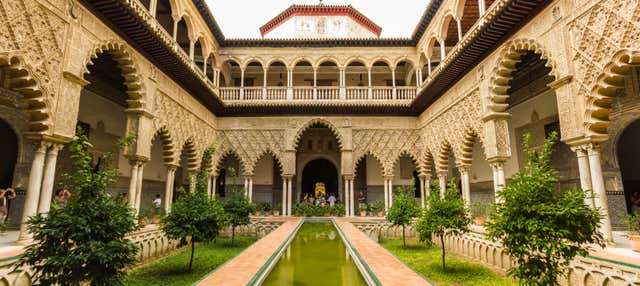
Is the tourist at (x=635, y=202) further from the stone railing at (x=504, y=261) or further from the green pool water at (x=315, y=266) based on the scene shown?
the green pool water at (x=315, y=266)

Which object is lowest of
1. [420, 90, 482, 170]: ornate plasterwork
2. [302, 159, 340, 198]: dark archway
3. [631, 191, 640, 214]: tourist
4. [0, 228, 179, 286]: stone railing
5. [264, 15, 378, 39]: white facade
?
[0, 228, 179, 286]: stone railing

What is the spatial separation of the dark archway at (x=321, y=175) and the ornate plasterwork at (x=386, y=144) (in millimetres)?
4078

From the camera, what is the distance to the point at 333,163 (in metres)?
17.2

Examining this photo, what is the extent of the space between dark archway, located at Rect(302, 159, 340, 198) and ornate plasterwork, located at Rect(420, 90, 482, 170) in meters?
6.27

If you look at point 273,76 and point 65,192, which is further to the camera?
point 273,76

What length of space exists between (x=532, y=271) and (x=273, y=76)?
15113 mm

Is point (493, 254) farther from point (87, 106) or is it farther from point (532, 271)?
point (87, 106)

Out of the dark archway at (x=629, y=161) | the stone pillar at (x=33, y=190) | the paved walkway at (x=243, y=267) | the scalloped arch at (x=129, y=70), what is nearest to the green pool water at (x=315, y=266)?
the paved walkway at (x=243, y=267)

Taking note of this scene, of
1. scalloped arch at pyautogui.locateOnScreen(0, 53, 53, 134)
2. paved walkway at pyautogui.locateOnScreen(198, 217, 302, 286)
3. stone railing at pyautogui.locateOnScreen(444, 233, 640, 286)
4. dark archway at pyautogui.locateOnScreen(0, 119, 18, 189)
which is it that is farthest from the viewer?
dark archway at pyautogui.locateOnScreen(0, 119, 18, 189)

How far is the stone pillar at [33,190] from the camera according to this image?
17.3 feet

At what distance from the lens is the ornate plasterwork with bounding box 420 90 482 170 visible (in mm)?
8945

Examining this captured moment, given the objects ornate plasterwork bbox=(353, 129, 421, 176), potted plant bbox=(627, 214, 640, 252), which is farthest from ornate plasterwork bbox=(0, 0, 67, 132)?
ornate plasterwork bbox=(353, 129, 421, 176)

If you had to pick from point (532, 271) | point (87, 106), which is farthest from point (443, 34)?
point (87, 106)

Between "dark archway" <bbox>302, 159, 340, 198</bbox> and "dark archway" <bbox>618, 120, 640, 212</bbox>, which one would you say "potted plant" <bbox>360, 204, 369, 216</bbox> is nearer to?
"dark archway" <bbox>302, 159, 340, 198</bbox>
